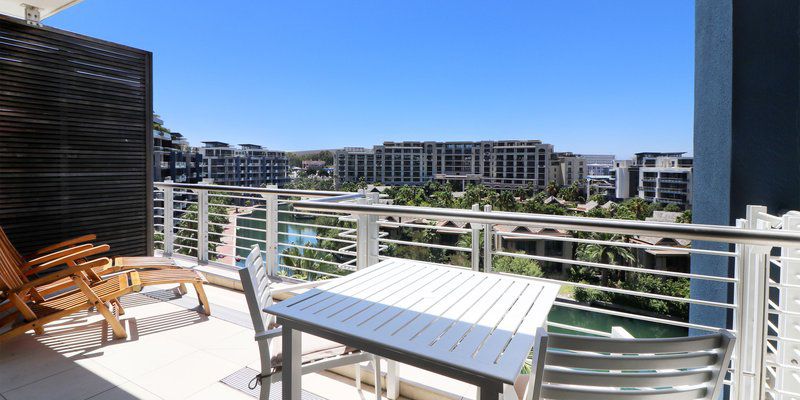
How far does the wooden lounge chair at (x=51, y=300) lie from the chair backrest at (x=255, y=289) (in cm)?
180

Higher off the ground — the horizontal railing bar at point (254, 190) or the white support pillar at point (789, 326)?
the horizontal railing bar at point (254, 190)

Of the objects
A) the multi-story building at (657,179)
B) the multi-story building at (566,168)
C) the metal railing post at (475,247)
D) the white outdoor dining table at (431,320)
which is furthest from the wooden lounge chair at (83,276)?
the multi-story building at (566,168)

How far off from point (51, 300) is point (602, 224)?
3.58 meters

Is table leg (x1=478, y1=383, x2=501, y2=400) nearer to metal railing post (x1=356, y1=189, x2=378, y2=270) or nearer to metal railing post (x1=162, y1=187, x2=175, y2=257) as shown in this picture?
metal railing post (x1=356, y1=189, x2=378, y2=270)

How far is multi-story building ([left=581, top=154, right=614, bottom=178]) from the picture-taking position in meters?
53.4

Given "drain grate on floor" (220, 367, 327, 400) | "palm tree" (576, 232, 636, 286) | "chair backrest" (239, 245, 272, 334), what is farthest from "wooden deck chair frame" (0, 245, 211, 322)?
"palm tree" (576, 232, 636, 286)

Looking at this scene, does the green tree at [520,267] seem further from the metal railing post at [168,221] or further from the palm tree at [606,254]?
the metal railing post at [168,221]

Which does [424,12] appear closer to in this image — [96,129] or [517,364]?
[96,129]

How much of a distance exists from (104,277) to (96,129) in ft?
5.13

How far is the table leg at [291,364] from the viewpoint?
1.42 metres

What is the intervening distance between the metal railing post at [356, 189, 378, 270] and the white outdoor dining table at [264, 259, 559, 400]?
19.9 inches

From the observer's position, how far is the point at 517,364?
1.04 meters

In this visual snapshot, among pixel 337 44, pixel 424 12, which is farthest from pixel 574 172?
pixel 337 44

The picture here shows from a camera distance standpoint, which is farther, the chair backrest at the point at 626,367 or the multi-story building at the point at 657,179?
the multi-story building at the point at 657,179
